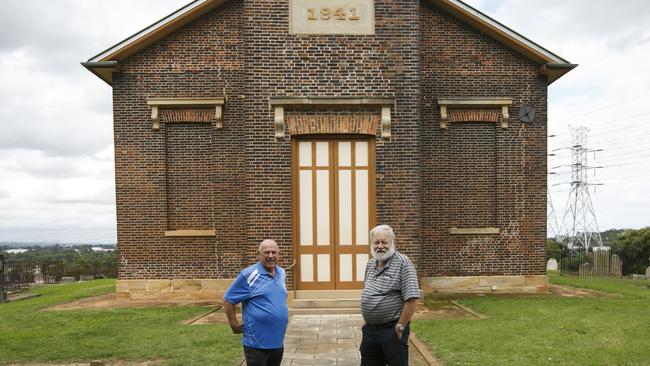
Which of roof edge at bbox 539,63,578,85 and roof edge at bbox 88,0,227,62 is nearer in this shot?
roof edge at bbox 88,0,227,62

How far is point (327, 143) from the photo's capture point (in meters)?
10.9

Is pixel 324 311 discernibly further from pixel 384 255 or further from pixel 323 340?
pixel 384 255

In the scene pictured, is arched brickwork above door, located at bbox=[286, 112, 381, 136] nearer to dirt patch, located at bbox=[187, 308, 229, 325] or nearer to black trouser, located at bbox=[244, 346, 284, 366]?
dirt patch, located at bbox=[187, 308, 229, 325]

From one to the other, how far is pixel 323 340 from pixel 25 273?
63.5ft

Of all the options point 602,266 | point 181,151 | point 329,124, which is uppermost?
point 329,124

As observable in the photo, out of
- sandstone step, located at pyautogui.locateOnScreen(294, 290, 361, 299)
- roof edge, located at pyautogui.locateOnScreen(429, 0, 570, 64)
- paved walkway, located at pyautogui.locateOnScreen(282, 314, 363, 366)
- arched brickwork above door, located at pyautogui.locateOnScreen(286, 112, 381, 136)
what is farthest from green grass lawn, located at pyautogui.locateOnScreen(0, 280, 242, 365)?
roof edge, located at pyautogui.locateOnScreen(429, 0, 570, 64)

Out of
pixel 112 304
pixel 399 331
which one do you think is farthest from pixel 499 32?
pixel 112 304

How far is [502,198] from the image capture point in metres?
12.5

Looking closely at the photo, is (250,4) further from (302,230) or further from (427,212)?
(427,212)

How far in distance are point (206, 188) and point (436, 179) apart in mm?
5539

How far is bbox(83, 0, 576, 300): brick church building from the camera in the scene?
10.7 meters

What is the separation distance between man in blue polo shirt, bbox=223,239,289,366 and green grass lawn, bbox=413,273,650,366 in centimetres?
316

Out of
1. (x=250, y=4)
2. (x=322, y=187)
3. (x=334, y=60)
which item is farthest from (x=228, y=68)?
(x=322, y=187)

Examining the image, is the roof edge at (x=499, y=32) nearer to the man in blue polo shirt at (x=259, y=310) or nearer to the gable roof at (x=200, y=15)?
the gable roof at (x=200, y=15)
